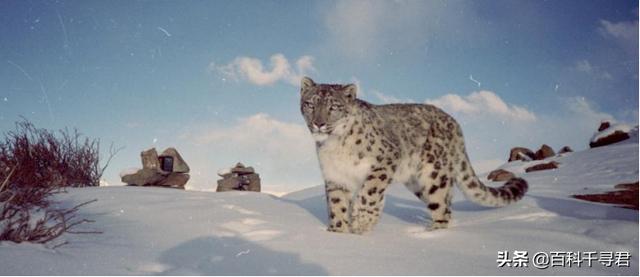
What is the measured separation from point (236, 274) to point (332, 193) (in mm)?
2337

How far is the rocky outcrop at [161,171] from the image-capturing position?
1341 cm

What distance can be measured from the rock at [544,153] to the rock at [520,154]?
364 mm

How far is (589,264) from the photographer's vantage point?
462 cm

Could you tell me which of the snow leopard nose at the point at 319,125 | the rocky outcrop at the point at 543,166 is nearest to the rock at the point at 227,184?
the rocky outcrop at the point at 543,166

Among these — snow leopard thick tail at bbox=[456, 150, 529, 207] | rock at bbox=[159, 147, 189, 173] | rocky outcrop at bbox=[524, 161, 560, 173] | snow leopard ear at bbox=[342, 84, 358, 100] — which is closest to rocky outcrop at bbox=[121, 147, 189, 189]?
rock at bbox=[159, 147, 189, 173]

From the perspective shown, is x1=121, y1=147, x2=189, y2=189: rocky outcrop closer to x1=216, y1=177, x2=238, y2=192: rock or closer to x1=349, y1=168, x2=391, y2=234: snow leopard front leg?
x1=216, y1=177, x2=238, y2=192: rock

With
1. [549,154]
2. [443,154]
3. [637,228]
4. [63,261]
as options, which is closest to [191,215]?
[63,261]

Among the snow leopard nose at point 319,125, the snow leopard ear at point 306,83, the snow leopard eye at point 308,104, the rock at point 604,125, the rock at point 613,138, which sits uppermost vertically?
the rock at point 604,125

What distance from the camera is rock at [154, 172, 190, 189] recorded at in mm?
13892

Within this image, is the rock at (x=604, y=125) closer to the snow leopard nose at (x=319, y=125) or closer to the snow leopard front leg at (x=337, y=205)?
the snow leopard front leg at (x=337, y=205)

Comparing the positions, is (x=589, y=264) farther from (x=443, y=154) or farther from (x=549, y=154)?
(x=549, y=154)

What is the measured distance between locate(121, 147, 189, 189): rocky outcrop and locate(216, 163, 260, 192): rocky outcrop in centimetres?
108

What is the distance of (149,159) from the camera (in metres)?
13.8

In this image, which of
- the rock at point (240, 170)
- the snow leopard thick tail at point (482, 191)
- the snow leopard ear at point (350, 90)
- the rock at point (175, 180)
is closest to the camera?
the snow leopard ear at point (350, 90)
